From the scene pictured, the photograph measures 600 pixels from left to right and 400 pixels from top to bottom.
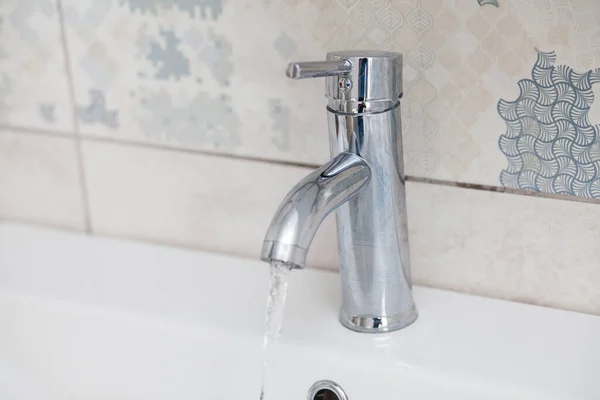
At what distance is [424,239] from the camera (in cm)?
55

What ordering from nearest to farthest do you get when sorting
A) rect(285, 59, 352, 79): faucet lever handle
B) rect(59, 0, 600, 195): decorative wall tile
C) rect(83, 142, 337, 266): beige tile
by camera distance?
rect(285, 59, 352, 79): faucet lever handle, rect(59, 0, 600, 195): decorative wall tile, rect(83, 142, 337, 266): beige tile

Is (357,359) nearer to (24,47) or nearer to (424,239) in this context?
(424,239)

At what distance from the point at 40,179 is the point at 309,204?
0.37 m

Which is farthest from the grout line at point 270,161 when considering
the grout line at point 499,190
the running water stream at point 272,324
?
the running water stream at point 272,324

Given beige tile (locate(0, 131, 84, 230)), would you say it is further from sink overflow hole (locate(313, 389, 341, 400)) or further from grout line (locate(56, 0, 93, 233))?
sink overflow hole (locate(313, 389, 341, 400))

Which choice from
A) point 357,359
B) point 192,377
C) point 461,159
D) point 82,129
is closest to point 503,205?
point 461,159

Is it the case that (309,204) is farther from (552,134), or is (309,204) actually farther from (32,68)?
(32,68)

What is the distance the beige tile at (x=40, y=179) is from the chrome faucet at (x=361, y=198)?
0.30 meters

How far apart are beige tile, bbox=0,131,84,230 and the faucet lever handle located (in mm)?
324

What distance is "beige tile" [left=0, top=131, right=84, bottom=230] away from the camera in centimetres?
66

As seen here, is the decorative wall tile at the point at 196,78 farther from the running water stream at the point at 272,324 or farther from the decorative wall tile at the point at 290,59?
the running water stream at the point at 272,324

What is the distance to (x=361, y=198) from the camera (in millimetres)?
467

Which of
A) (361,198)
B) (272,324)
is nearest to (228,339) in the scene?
(272,324)

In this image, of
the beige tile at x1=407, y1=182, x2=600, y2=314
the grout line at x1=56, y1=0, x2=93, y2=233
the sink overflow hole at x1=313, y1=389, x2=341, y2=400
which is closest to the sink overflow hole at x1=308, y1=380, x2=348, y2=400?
the sink overflow hole at x1=313, y1=389, x2=341, y2=400
